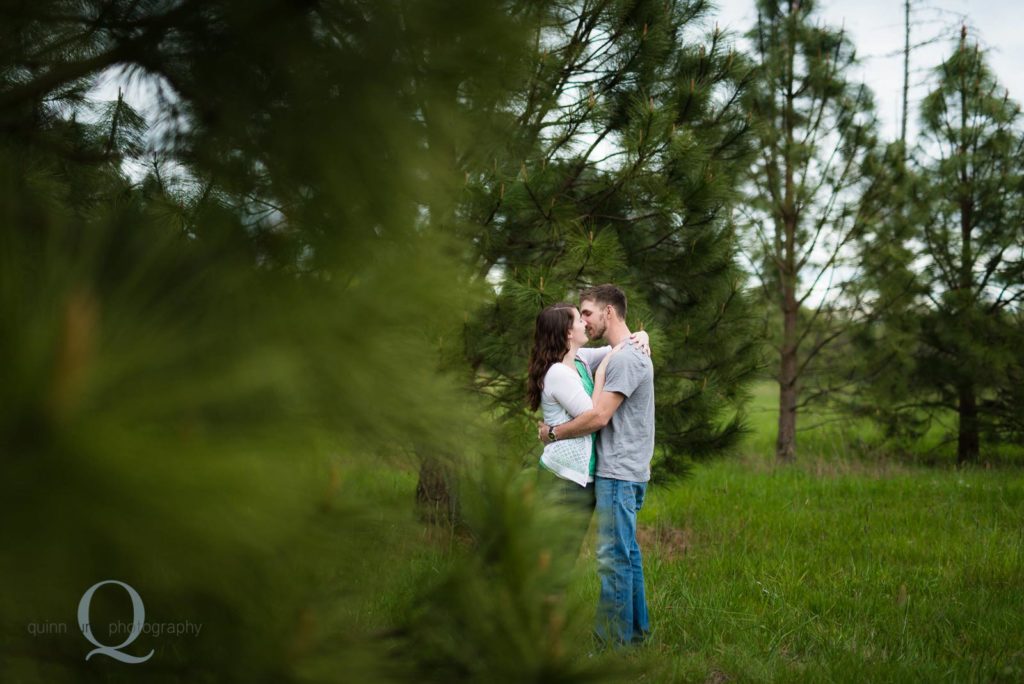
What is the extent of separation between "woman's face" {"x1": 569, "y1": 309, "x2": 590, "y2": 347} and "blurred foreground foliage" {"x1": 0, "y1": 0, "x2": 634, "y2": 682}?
2.06 metres

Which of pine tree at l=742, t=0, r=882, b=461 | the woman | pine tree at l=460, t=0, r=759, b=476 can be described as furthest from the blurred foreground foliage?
pine tree at l=742, t=0, r=882, b=461

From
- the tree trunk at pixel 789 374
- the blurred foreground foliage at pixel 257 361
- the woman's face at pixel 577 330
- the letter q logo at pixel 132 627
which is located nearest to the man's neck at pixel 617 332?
the woman's face at pixel 577 330

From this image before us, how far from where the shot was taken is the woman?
10.9ft

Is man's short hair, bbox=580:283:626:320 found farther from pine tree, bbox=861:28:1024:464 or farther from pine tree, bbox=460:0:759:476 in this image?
pine tree, bbox=861:28:1024:464

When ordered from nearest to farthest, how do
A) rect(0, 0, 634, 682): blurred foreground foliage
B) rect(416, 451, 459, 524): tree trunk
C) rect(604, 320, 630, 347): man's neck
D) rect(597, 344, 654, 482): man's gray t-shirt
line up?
rect(0, 0, 634, 682): blurred foreground foliage → rect(416, 451, 459, 524): tree trunk → rect(597, 344, 654, 482): man's gray t-shirt → rect(604, 320, 630, 347): man's neck

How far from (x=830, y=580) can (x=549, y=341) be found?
2580 mm

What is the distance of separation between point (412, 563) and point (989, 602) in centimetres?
413

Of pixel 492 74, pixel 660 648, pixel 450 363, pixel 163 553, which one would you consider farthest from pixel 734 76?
pixel 163 553

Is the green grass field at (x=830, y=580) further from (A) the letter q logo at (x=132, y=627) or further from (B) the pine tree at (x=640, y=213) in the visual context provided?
(B) the pine tree at (x=640, y=213)

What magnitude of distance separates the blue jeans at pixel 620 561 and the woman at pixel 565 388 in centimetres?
12

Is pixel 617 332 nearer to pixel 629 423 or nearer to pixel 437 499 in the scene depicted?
pixel 629 423

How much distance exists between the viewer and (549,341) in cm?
340

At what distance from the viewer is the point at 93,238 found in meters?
0.88

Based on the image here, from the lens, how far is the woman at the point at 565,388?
3324 mm
